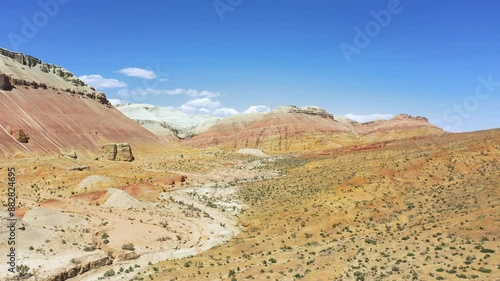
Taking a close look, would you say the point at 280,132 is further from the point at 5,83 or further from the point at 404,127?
the point at 5,83

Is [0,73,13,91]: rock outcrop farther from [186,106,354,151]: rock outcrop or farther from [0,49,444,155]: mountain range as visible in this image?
[186,106,354,151]: rock outcrop

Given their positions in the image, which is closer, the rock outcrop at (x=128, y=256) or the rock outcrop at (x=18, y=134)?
the rock outcrop at (x=128, y=256)

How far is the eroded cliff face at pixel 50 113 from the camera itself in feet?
195

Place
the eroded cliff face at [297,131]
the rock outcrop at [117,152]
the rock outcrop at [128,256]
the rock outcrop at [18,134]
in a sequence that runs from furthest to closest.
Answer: the eroded cliff face at [297,131] < the rock outcrop at [117,152] < the rock outcrop at [18,134] < the rock outcrop at [128,256]

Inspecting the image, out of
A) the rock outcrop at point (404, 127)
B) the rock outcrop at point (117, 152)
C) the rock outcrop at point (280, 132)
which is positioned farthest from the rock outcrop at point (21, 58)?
the rock outcrop at point (404, 127)

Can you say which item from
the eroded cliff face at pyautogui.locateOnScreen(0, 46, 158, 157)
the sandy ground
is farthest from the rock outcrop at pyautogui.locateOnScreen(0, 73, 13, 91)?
the sandy ground

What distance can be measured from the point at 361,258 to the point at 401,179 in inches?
763

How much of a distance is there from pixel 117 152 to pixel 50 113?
49.7ft

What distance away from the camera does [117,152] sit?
67062mm

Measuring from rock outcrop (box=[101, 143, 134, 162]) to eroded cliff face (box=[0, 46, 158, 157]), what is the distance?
4.68 meters

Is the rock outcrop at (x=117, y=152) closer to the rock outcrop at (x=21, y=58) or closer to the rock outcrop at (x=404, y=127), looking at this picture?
the rock outcrop at (x=21, y=58)

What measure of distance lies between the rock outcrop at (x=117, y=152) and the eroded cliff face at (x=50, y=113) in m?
4.68

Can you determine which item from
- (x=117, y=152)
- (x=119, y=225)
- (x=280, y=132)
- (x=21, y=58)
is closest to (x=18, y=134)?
(x=117, y=152)

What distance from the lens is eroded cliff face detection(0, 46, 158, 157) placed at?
195 ft
